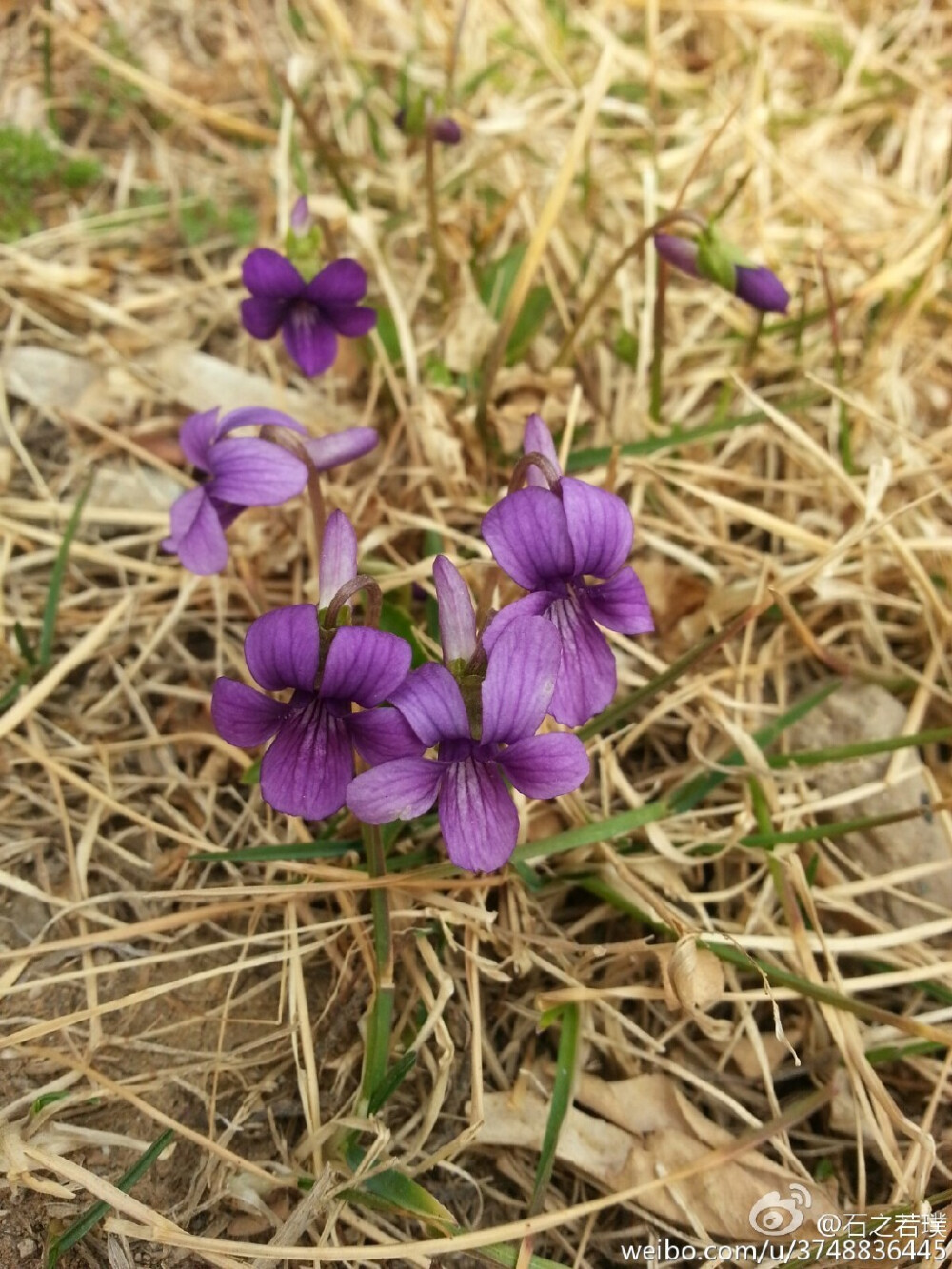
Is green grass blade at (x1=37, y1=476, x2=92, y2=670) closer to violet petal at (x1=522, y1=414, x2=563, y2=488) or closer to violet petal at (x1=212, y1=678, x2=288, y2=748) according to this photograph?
violet petal at (x1=212, y1=678, x2=288, y2=748)

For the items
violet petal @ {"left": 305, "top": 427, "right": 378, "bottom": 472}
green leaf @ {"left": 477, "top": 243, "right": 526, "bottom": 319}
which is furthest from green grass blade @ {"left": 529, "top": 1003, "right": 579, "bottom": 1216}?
green leaf @ {"left": 477, "top": 243, "right": 526, "bottom": 319}

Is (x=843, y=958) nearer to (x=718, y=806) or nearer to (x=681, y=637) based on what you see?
(x=718, y=806)

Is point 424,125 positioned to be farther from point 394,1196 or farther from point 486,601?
point 394,1196

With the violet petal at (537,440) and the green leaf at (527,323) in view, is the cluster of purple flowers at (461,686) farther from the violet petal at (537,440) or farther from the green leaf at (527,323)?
the green leaf at (527,323)

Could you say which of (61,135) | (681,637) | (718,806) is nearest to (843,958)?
(718,806)

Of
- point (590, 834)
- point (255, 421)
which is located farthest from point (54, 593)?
point (590, 834)

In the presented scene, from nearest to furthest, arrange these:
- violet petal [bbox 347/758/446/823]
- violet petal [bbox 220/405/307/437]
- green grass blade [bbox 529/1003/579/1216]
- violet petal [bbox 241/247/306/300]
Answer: violet petal [bbox 347/758/446/823] → green grass blade [bbox 529/1003/579/1216] → violet petal [bbox 220/405/307/437] → violet petal [bbox 241/247/306/300]
